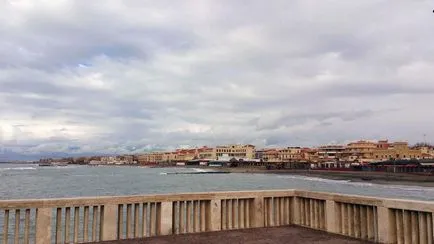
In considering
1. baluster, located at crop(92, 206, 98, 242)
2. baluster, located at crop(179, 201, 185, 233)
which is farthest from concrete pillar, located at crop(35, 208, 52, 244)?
baluster, located at crop(179, 201, 185, 233)

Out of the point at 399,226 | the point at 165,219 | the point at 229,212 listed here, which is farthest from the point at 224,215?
the point at 399,226

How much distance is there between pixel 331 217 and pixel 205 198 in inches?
111

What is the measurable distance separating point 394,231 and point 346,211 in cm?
129

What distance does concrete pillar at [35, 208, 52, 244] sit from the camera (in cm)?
741

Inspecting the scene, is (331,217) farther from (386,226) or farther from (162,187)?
(162,187)

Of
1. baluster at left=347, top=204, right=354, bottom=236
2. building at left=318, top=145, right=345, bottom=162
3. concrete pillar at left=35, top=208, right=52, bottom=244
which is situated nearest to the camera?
concrete pillar at left=35, top=208, right=52, bottom=244

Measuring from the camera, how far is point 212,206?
929 centimetres

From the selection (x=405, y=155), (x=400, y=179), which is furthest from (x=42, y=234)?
(x=405, y=155)

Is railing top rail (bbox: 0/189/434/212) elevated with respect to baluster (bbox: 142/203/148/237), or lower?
elevated

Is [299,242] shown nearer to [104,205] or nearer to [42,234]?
[104,205]

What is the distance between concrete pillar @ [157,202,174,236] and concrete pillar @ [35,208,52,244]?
7.14 feet

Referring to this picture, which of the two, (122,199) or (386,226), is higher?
(122,199)

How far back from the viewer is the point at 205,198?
9234mm

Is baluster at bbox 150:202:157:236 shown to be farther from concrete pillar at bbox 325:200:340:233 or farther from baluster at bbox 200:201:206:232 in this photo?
concrete pillar at bbox 325:200:340:233
